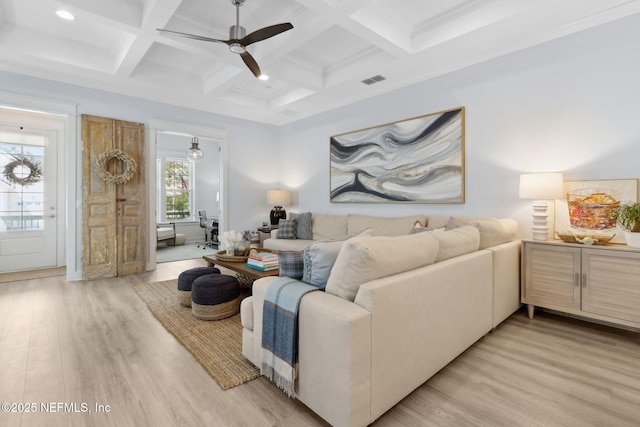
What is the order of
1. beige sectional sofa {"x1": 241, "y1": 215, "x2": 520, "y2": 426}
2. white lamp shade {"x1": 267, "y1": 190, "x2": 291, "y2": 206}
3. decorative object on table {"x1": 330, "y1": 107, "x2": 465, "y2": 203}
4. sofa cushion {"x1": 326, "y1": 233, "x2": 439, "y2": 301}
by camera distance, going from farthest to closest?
white lamp shade {"x1": 267, "y1": 190, "x2": 291, "y2": 206}
decorative object on table {"x1": 330, "y1": 107, "x2": 465, "y2": 203}
sofa cushion {"x1": 326, "y1": 233, "x2": 439, "y2": 301}
beige sectional sofa {"x1": 241, "y1": 215, "x2": 520, "y2": 426}

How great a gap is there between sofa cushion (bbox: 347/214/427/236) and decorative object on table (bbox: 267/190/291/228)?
5.87 ft

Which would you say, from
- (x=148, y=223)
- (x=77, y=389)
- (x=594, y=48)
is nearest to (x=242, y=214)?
(x=148, y=223)

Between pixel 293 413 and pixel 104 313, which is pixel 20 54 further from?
pixel 293 413

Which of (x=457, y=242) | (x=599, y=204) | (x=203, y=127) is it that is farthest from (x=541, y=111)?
(x=203, y=127)

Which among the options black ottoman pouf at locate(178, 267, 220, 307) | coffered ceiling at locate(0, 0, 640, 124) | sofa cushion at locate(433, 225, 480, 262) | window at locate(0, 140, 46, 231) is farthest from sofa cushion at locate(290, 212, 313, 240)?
window at locate(0, 140, 46, 231)

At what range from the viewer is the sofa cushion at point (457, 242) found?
7.02 ft

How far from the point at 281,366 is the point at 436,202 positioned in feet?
10.3

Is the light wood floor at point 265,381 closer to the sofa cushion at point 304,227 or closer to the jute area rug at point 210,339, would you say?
the jute area rug at point 210,339

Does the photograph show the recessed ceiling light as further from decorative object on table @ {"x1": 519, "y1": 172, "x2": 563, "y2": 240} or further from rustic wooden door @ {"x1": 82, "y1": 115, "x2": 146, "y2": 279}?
decorative object on table @ {"x1": 519, "y1": 172, "x2": 563, "y2": 240}

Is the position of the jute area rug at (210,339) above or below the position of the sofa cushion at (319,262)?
below

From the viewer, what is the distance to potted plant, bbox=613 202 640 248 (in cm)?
244

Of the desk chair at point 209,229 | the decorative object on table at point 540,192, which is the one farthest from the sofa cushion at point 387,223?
the desk chair at point 209,229

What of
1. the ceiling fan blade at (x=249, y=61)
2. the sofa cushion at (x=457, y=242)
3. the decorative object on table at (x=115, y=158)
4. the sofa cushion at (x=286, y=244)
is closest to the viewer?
the sofa cushion at (x=457, y=242)

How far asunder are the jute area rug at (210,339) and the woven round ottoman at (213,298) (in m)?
0.06
